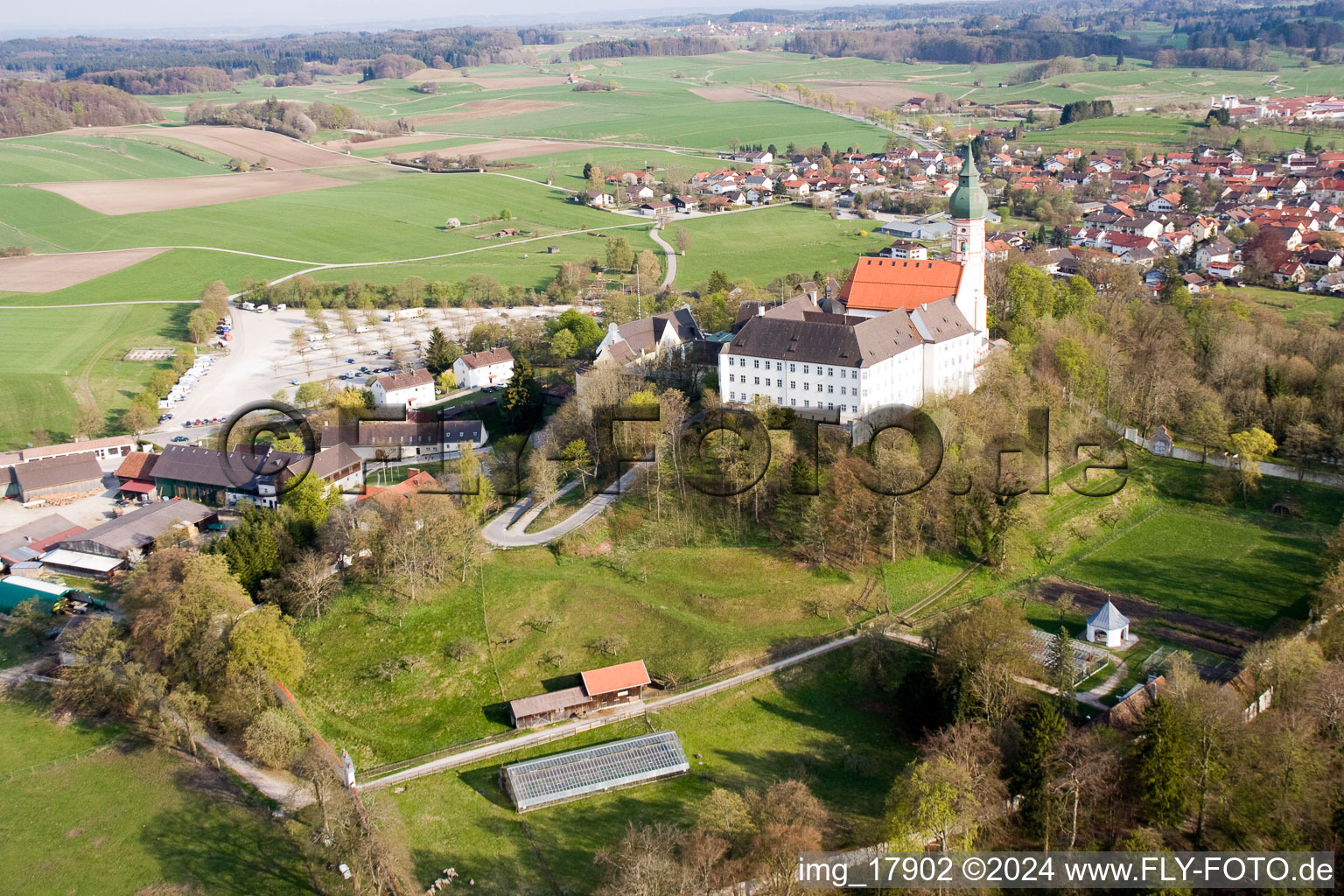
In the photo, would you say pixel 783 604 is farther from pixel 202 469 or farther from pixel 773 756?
pixel 202 469

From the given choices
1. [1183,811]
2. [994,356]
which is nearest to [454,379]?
[994,356]

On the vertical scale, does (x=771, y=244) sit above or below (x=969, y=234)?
below

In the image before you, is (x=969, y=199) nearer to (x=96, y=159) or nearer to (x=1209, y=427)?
(x=1209, y=427)

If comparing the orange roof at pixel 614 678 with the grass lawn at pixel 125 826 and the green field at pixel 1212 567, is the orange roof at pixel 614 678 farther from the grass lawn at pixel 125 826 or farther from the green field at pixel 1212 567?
the green field at pixel 1212 567

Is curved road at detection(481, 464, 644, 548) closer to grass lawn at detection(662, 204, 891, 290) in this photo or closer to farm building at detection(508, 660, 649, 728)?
farm building at detection(508, 660, 649, 728)

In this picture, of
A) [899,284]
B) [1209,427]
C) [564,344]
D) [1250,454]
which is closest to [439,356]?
[564,344]

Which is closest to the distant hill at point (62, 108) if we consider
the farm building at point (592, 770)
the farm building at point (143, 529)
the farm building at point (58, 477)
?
the farm building at point (58, 477)
